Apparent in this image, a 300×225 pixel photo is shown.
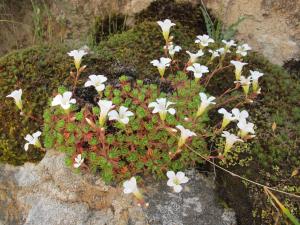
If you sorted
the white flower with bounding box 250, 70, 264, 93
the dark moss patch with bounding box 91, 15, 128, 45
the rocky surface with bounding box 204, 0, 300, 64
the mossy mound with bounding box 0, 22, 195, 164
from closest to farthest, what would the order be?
the white flower with bounding box 250, 70, 264, 93 → the mossy mound with bounding box 0, 22, 195, 164 → the rocky surface with bounding box 204, 0, 300, 64 → the dark moss patch with bounding box 91, 15, 128, 45

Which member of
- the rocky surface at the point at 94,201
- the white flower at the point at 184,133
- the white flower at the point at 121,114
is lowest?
the rocky surface at the point at 94,201

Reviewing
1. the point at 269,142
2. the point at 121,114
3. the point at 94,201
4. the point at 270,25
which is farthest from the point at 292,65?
the point at 94,201

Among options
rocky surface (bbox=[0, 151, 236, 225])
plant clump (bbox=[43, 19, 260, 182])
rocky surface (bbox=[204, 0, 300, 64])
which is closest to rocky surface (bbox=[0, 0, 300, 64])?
rocky surface (bbox=[204, 0, 300, 64])

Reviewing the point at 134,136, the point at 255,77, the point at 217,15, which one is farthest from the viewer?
the point at 217,15

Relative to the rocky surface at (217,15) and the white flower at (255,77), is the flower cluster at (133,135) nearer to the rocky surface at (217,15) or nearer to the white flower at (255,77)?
the white flower at (255,77)

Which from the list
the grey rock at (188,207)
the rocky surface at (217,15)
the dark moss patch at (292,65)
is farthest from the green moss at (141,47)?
the grey rock at (188,207)

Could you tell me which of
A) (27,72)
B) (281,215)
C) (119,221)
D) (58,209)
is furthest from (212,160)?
(27,72)

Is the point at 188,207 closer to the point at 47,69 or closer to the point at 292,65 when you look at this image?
the point at 47,69

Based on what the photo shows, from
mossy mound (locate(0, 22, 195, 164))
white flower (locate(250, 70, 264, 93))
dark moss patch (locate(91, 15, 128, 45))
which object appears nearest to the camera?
white flower (locate(250, 70, 264, 93))

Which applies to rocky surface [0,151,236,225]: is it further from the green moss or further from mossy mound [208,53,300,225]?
the green moss

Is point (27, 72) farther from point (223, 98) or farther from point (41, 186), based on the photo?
point (223, 98)
